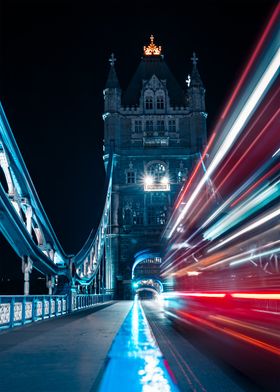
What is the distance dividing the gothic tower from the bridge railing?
31512mm

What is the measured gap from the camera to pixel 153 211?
200 feet

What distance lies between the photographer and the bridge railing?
44.8ft

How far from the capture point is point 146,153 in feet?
204

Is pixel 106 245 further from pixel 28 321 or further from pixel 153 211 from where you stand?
pixel 28 321

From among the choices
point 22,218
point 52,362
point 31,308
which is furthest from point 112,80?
point 52,362

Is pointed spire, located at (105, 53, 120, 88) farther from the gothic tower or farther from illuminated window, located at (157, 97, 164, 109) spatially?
illuminated window, located at (157, 97, 164, 109)

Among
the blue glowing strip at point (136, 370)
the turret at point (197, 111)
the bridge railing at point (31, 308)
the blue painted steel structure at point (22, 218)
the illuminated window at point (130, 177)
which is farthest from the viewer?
the turret at point (197, 111)

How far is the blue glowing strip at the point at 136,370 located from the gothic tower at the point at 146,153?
48935 mm

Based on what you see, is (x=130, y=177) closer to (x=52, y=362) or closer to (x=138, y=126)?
(x=138, y=126)

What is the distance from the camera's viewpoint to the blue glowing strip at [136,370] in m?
5.92

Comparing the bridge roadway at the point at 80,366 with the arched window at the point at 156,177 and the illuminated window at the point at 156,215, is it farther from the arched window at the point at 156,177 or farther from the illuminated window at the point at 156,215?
the arched window at the point at 156,177

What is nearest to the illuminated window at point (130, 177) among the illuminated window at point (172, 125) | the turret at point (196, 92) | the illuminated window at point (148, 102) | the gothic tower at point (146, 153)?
the gothic tower at point (146, 153)

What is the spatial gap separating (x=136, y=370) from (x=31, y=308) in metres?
10.5

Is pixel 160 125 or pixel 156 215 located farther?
pixel 160 125
